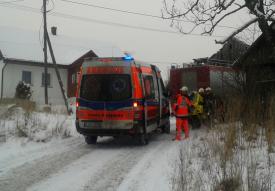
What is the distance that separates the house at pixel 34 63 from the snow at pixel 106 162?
23190 mm

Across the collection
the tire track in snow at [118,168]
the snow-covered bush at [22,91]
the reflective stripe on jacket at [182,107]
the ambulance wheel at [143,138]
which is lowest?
the tire track in snow at [118,168]

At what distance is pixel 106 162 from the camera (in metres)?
9.88

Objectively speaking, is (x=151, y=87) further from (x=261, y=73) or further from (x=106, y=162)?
(x=106, y=162)

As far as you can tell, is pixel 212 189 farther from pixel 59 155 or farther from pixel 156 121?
pixel 156 121

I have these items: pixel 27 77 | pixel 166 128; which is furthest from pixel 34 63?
pixel 166 128

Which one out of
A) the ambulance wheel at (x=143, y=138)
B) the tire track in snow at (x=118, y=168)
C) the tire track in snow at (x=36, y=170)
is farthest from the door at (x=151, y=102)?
the tire track in snow at (x=36, y=170)

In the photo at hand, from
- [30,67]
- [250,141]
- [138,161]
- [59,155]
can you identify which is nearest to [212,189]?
[250,141]

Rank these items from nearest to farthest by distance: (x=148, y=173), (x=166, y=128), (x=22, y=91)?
(x=148, y=173)
(x=166, y=128)
(x=22, y=91)

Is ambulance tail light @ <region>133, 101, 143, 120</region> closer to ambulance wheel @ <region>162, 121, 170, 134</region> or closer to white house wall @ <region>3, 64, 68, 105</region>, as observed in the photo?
ambulance wheel @ <region>162, 121, 170, 134</region>

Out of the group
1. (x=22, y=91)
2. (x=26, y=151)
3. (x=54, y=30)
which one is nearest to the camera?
(x=26, y=151)

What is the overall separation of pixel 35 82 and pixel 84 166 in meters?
30.1

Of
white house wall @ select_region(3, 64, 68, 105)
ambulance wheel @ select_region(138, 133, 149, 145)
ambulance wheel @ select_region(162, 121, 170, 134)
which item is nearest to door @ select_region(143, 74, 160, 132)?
ambulance wheel @ select_region(138, 133, 149, 145)

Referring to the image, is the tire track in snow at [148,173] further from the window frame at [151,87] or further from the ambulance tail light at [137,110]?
the window frame at [151,87]

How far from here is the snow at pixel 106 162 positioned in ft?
24.1
